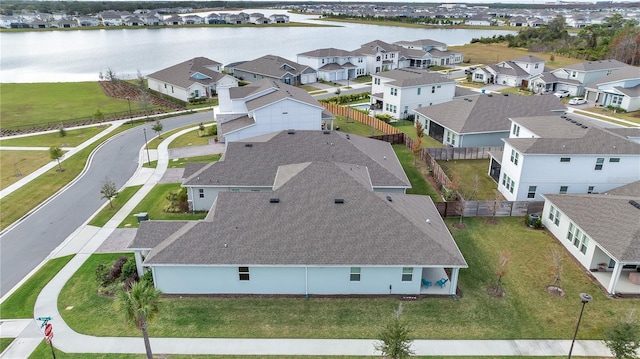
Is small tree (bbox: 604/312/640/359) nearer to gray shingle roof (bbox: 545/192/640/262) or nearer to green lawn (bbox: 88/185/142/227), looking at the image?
gray shingle roof (bbox: 545/192/640/262)

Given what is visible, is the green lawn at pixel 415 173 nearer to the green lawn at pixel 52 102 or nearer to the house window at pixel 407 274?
the house window at pixel 407 274

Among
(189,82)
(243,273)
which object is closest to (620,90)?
(243,273)

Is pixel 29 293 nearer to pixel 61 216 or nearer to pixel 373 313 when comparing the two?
pixel 61 216

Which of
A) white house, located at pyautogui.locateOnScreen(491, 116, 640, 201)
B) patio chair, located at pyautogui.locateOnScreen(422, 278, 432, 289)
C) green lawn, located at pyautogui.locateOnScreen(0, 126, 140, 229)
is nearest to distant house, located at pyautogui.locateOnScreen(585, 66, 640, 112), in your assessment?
white house, located at pyautogui.locateOnScreen(491, 116, 640, 201)

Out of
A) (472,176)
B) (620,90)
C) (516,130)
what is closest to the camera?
(516,130)

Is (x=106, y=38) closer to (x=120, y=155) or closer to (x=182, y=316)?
(x=120, y=155)

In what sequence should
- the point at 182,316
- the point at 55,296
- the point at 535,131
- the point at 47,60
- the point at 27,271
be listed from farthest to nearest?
the point at 47,60
the point at 535,131
the point at 27,271
the point at 55,296
the point at 182,316

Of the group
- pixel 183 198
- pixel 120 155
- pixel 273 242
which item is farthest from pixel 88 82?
pixel 273 242
